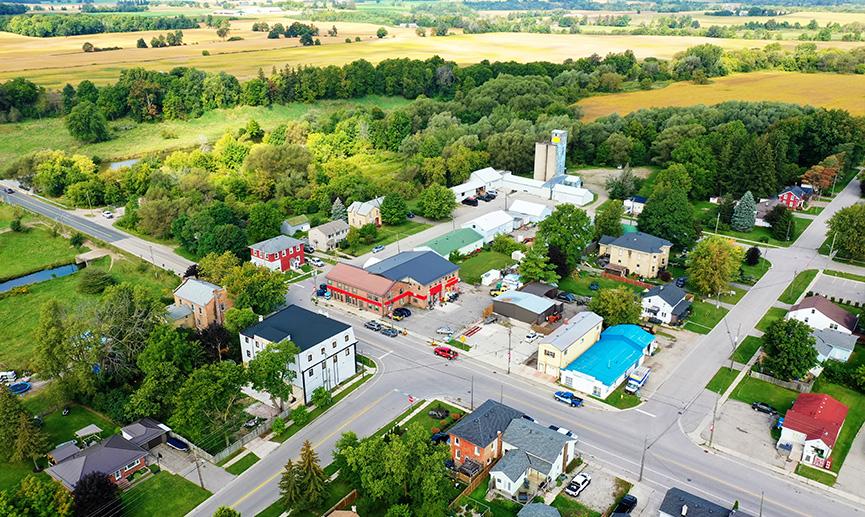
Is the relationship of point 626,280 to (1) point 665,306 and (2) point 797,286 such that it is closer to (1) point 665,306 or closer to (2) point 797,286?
(1) point 665,306

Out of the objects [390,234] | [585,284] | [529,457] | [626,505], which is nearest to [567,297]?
[585,284]

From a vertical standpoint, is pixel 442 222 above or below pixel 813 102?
below

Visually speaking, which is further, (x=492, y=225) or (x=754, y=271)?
(x=492, y=225)

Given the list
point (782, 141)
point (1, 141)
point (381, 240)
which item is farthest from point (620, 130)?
point (1, 141)

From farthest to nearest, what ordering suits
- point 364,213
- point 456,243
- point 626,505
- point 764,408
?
point 364,213 → point 456,243 → point 764,408 → point 626,505

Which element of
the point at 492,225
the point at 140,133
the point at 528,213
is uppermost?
the point at 140,133

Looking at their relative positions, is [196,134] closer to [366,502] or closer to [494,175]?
[494,175]

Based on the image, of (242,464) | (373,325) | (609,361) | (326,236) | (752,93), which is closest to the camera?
(242,464)

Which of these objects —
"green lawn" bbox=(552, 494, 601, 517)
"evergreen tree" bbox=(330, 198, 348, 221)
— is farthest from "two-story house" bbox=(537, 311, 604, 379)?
"evergreen tree" bbox=(330, 198, 348, 221)
